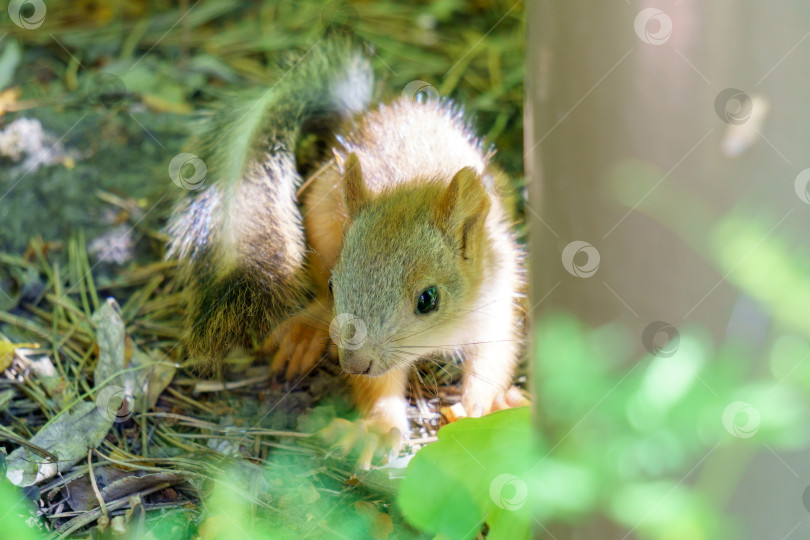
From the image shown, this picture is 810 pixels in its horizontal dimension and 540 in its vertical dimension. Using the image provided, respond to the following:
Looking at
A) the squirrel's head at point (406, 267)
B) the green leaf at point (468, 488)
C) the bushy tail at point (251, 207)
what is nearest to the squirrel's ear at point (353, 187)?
the squirrel's head at point (406, 267)

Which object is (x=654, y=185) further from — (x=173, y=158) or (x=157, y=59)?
(x=157, y=59)

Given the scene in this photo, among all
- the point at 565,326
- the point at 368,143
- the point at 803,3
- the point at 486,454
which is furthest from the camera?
the point at 368,143

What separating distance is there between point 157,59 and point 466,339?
225 cm

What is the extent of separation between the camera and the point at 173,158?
3041 millimetres

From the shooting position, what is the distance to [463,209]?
2.23 m

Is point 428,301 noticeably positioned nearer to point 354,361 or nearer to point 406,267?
point 406,267

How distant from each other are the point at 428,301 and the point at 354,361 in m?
0.34

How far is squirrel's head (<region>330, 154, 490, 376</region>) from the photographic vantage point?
203 cm

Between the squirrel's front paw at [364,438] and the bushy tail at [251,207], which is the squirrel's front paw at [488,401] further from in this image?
the bushy tail at [251,207]

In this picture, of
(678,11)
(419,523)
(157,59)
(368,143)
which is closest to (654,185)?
(678,11)

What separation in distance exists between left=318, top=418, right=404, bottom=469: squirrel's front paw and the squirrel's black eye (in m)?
0.39

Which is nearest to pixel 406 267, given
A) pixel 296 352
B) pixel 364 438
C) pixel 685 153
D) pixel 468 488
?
pixel 364 438

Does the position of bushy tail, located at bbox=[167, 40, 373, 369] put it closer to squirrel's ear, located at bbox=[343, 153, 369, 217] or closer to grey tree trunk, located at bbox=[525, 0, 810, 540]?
squirrel's ear, located at bbox=[343, 153, 369, 217]

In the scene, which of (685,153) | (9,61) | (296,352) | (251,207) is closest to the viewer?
(685,153)
